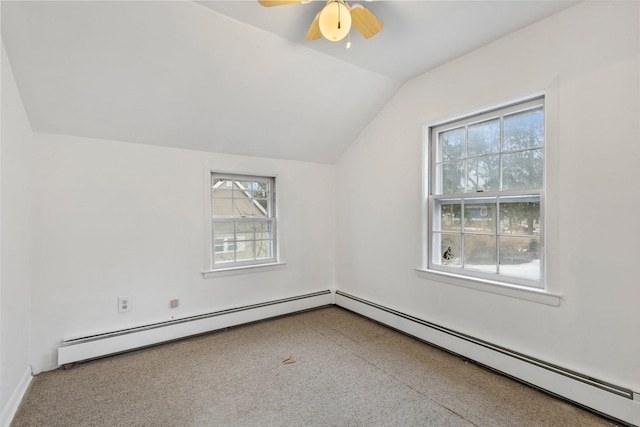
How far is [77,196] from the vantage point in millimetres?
2582

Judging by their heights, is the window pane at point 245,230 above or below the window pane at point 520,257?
above

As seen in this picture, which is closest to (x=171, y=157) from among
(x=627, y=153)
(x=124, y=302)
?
(x=124, y=302)

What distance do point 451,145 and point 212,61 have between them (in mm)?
2273

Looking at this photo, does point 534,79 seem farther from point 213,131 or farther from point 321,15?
point 213,131

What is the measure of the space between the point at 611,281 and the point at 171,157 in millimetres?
3677

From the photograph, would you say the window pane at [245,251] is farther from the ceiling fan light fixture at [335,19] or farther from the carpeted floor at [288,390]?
the ceiling fan light fixture at [335,19]

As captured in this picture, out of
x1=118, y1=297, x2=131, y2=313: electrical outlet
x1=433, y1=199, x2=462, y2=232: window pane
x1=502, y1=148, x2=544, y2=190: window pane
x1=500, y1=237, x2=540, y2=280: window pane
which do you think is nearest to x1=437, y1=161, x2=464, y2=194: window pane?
x1=433, y1=199, x2=462, y2=232: window pane

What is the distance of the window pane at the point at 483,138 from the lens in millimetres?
2527

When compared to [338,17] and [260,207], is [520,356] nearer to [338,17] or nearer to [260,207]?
[338,17]

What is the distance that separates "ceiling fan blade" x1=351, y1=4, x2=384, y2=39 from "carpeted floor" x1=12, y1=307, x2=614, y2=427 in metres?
2.52

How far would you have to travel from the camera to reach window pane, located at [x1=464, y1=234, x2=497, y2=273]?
2.54 meters

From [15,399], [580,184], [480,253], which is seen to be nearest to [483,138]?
[580,184]

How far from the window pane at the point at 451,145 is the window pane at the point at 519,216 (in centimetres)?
62

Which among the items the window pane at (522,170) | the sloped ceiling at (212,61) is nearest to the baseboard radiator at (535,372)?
the window pane at (522,170)
